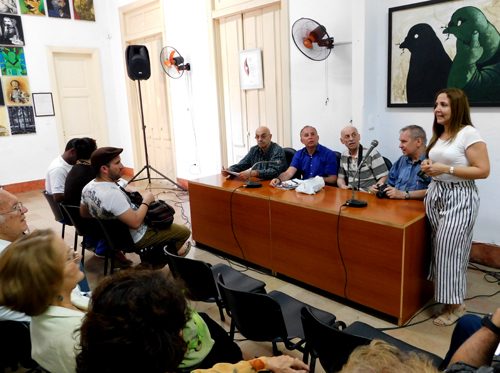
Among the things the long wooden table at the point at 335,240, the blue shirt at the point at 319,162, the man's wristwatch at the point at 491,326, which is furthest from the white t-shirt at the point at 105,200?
the man's wristwatch at the point at 491,326

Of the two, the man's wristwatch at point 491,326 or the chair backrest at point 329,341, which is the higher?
the man's wristwatch at point 491,326

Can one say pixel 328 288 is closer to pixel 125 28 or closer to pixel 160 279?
pixel 160 279

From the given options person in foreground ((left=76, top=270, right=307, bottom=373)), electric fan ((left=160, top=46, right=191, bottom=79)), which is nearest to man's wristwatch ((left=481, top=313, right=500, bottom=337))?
person in foreground ((left=76, top=270, right=307, bottom=373))

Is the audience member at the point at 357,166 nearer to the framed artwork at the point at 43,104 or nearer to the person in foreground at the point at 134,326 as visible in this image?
the person in foreground at the point at 134,326

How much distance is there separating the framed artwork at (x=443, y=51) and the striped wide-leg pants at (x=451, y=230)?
1078 millimetres

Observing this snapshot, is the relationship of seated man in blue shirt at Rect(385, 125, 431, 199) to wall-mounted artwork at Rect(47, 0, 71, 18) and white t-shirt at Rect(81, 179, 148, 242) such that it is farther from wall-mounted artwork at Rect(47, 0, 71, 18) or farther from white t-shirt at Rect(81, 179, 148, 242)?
wall-mounted artwork at Rect(47, 0, 71, 18)

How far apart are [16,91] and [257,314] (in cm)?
625

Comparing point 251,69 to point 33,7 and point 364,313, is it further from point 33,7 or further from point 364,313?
point 33,7

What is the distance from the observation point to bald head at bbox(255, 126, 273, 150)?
148 inches

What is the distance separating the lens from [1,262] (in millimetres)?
1276

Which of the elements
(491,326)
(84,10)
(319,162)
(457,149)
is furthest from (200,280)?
(84,10)

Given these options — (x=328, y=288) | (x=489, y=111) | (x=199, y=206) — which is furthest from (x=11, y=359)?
(x=489, y=111)

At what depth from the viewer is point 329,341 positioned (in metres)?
1.47

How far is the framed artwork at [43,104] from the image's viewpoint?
6539 mm
